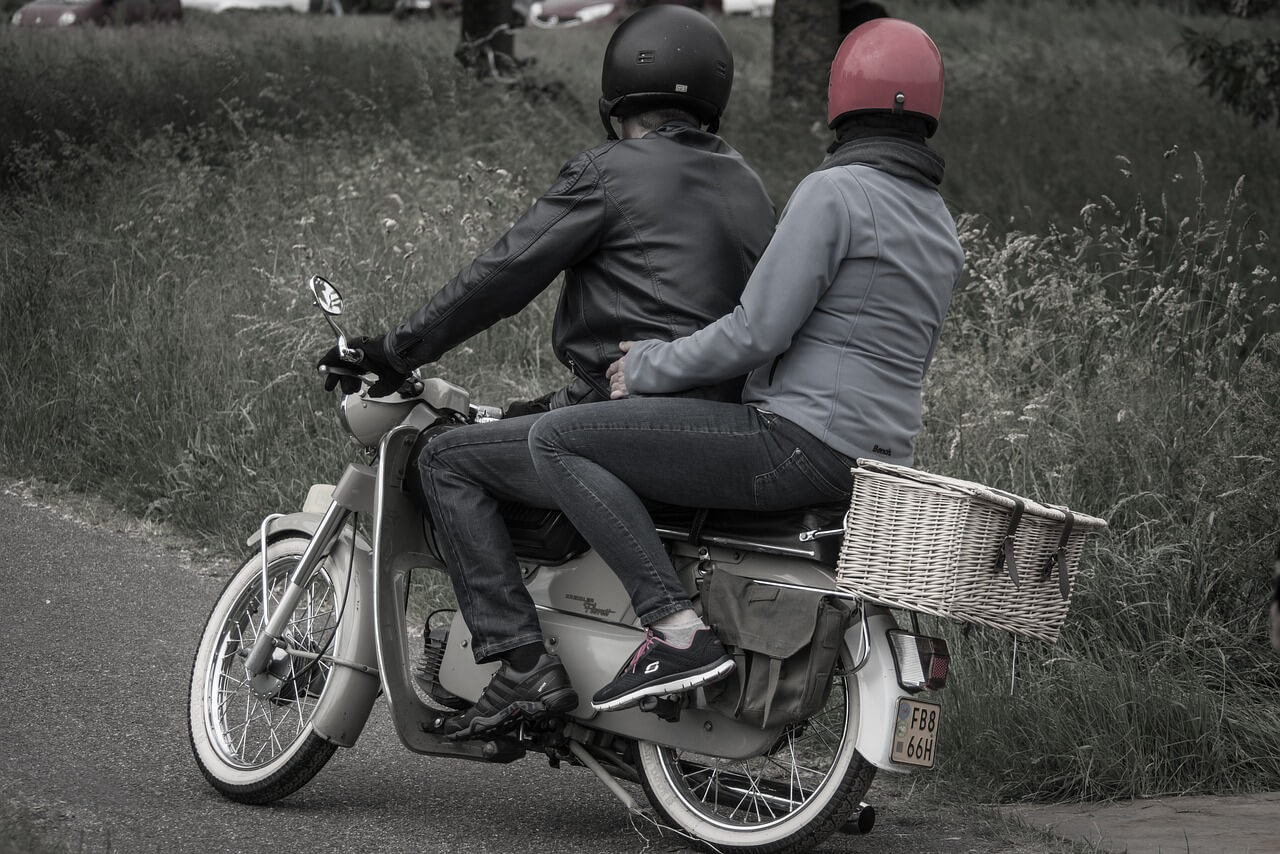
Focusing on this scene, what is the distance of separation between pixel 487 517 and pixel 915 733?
1.17m

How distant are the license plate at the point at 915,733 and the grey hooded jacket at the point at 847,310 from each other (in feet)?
1.90

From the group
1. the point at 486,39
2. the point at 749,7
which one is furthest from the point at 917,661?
the point at 749,7

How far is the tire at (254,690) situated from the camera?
430 cm

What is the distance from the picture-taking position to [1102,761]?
181 inches

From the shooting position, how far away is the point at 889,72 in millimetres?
3707

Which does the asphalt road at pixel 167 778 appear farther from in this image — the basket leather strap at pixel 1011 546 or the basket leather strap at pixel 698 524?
the basket leather strap at pixel 1011 546

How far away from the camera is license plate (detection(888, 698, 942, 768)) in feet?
12.0

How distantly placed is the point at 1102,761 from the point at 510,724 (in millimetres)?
1745

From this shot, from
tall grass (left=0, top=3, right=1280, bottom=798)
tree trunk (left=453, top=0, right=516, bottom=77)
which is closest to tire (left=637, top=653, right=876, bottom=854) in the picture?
tall grass (left=0, top=3, right=1280, bottom=798)

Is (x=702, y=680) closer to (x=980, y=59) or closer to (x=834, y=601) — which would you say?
(x=834, y=601)

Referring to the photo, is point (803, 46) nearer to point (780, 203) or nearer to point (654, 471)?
point (780, 203)

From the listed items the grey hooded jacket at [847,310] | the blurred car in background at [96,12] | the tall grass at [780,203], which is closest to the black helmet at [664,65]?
the grey hooded jacket at [847,310]

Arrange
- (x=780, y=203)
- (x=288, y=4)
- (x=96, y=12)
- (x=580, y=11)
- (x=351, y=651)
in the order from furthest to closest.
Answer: (x=288, y=4)
(x=580, y=11)
(x=96, y=12)
(x=780, y=203)
(x=351, y=651)

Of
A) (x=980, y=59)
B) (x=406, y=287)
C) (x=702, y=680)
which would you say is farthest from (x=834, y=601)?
(x=980, y=59)
